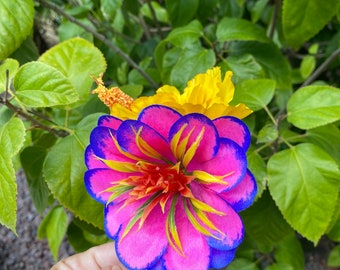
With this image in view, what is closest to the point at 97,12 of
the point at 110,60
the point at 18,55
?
the point at 110,60

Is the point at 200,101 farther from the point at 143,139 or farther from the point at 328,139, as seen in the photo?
the point at 328,139

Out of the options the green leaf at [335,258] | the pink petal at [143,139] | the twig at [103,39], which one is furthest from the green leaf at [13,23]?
the green leaf at [335,258]

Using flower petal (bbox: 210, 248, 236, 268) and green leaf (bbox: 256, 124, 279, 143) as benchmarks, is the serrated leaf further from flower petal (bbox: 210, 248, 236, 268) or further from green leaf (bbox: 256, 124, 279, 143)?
flower petal (bbox: 210, 248, 236, 268)

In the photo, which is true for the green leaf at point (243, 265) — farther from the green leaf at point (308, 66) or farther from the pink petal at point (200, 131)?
the pink petal at point (200, 131)

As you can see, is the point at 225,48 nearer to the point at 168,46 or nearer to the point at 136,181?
the point at 168,46

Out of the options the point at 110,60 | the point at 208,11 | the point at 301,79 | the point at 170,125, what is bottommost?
the point at 301,79
